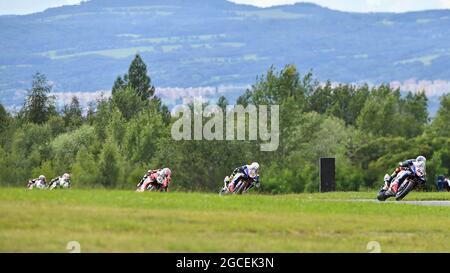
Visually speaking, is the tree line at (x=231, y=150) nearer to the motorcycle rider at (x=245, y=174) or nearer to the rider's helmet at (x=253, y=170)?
the motorcycle rider at (x=245, y=174)

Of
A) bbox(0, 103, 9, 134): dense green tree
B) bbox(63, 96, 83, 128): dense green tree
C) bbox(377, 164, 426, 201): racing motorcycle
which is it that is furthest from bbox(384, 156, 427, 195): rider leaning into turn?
bbox(63, 96, 83, 128): dense green tree

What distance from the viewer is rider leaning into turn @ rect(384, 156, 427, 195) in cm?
3703

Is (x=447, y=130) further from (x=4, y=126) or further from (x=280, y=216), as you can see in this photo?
(x=280, y=216)

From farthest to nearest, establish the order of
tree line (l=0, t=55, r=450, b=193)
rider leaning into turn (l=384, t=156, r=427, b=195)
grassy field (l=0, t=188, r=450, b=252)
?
tree line (l=0, t=55, r=450, b=193) < rider leaning into turn (l=384, t=156, r=427, b=195) < grassy field (l=0, t=188, r=450, b=252)

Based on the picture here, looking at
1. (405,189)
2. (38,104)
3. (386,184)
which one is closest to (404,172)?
(405,189)

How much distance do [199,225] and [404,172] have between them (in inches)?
646

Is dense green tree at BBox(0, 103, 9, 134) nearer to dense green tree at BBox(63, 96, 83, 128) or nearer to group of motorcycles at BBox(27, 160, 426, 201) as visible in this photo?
dense green tree at BBox(63, 96, 83, 128)

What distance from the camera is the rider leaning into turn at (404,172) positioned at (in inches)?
1458

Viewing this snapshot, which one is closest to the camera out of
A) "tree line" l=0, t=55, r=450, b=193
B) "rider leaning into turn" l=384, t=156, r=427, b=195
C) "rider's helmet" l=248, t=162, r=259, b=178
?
"rider leaning into turn" l=384, t=156, r=427, b=195

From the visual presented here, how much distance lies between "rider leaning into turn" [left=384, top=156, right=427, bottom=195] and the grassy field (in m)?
7.58

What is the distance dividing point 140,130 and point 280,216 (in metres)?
99.0

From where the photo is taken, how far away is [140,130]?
123688 millimetres

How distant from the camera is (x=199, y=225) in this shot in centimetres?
2223
